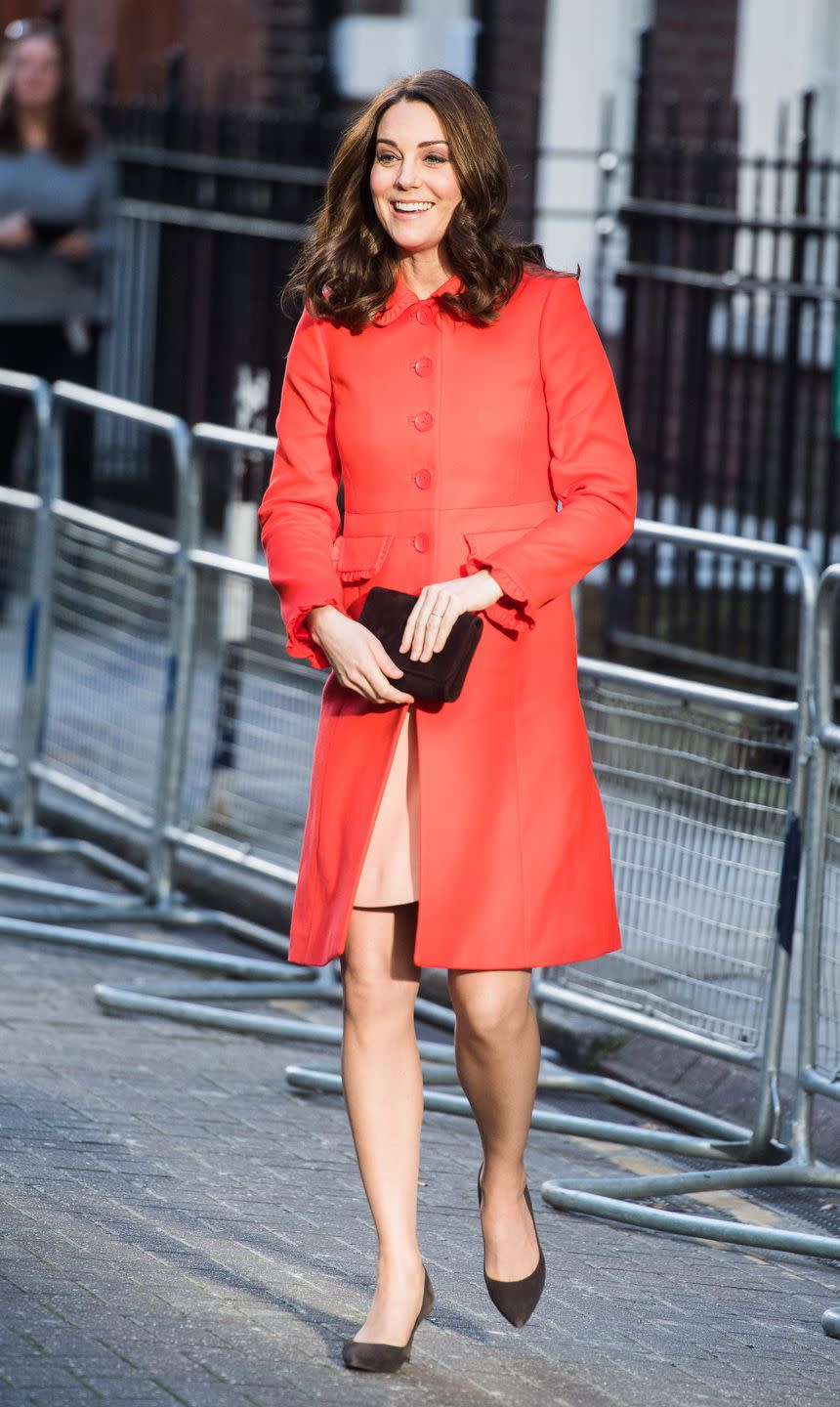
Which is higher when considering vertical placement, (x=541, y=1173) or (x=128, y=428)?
(x=128, y=428)

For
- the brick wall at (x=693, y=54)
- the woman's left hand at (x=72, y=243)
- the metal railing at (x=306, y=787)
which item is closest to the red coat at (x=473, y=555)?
the metal railing at (x=306, y=787)

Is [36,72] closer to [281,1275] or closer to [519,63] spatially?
[519,63]

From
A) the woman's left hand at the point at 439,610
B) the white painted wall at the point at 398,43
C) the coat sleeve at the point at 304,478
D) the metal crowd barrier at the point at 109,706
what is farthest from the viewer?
the white painted wall at the point at 398,43

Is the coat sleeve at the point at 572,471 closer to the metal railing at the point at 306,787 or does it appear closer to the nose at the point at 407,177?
the nose at the point at 407,177

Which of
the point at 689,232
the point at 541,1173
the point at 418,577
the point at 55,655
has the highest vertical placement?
the point at 689,232

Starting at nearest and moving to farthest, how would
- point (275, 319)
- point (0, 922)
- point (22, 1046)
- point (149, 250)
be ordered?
point (22, 1046), point (0, 922), point (275, 319), point (149, 250)

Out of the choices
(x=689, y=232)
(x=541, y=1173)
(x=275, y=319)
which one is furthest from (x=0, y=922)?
(x=275, y=319)

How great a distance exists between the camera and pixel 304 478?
13.9 feet

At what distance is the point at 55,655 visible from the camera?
8.66 metres

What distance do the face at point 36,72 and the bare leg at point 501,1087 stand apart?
8.15 meters

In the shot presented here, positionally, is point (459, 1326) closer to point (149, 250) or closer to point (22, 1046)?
point (22, 1046)

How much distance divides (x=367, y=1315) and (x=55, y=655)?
184 inches

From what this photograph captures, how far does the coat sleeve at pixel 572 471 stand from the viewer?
160 inches

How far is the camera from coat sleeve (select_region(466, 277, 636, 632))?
160 inches
